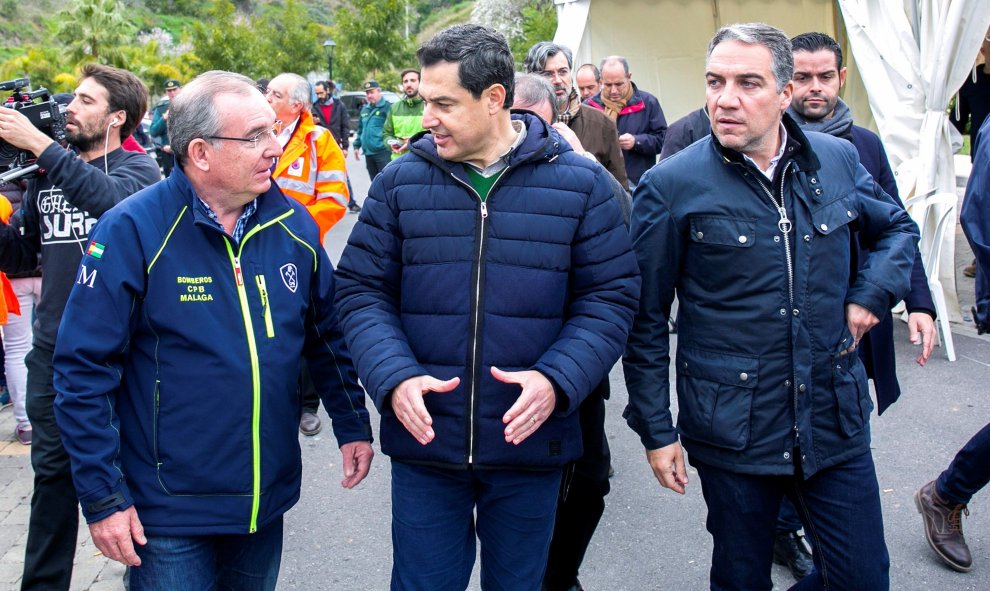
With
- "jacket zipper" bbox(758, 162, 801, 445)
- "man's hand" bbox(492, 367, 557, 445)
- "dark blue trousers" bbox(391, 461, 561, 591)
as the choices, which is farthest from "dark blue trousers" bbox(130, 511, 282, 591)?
"jacket zipper" bbox(758, 162, 801, 445)

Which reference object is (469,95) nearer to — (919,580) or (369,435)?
(369,435)

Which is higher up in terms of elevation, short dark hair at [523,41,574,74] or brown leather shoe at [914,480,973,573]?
short dark hair at [523,41,574,74]

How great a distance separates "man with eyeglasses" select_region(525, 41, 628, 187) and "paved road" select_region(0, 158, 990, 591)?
1557 millimetres

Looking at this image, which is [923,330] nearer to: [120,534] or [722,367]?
[722,367]

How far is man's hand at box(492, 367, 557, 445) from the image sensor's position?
232 cm

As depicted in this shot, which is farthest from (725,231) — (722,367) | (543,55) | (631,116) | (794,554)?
(631,116)

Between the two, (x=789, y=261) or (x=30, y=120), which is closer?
(x=789, y=261)

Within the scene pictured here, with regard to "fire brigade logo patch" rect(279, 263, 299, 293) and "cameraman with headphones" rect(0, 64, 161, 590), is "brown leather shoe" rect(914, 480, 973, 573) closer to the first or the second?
"fire brigade logo patch" rect(279, 263, 299, 293)

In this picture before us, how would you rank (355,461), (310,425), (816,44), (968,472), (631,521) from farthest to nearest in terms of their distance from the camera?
(310,425)
(631,521)
(816,44)
(968,472)
(355,461)

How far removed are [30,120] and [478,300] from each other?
1.88 metres

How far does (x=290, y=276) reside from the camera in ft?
8.48

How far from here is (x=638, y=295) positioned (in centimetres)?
260

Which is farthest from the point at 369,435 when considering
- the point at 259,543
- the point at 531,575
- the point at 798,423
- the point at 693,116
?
the point at 693,116

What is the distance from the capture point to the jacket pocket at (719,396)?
257 centimetres
